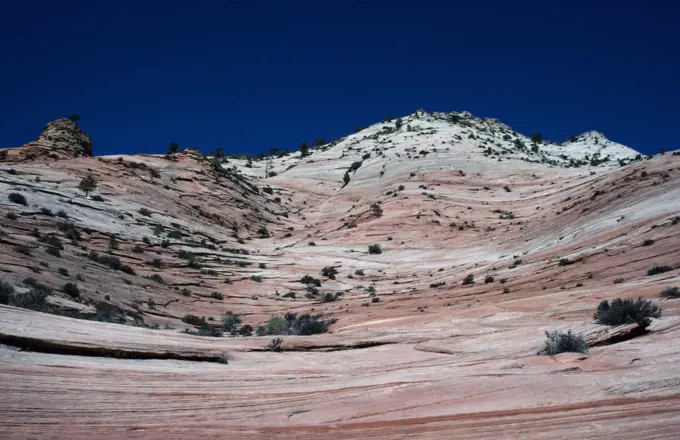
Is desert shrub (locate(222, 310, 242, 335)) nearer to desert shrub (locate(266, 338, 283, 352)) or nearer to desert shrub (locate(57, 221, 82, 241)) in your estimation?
desert shrub (locate(266, 338, 283, 352))

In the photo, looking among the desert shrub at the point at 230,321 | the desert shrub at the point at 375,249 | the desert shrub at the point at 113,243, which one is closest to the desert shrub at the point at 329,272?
the desert shrub at the point at 375,249

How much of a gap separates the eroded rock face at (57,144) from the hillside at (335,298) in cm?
32

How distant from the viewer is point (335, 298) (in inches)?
989

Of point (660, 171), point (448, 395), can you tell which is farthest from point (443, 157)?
point (448, 395)

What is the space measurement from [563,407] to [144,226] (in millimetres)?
30675

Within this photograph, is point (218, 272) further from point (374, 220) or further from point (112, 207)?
point (374, 220)

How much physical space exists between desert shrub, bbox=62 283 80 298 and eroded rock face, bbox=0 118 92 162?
104 feet

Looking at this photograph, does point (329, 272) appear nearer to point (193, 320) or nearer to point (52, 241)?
point (193, 320)

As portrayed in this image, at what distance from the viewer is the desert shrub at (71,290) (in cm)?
1855

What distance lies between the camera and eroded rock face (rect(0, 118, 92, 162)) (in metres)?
46.0

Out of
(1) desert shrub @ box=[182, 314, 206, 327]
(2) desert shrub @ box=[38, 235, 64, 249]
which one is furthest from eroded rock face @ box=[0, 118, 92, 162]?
(1) desert shrub @ box=[182, 314, 206, 327]

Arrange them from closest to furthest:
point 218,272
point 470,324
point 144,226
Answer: point 470,324 → point 218,272 → point 144,226

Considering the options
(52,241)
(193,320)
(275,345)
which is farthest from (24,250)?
(275,345)

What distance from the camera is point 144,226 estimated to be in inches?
1286
